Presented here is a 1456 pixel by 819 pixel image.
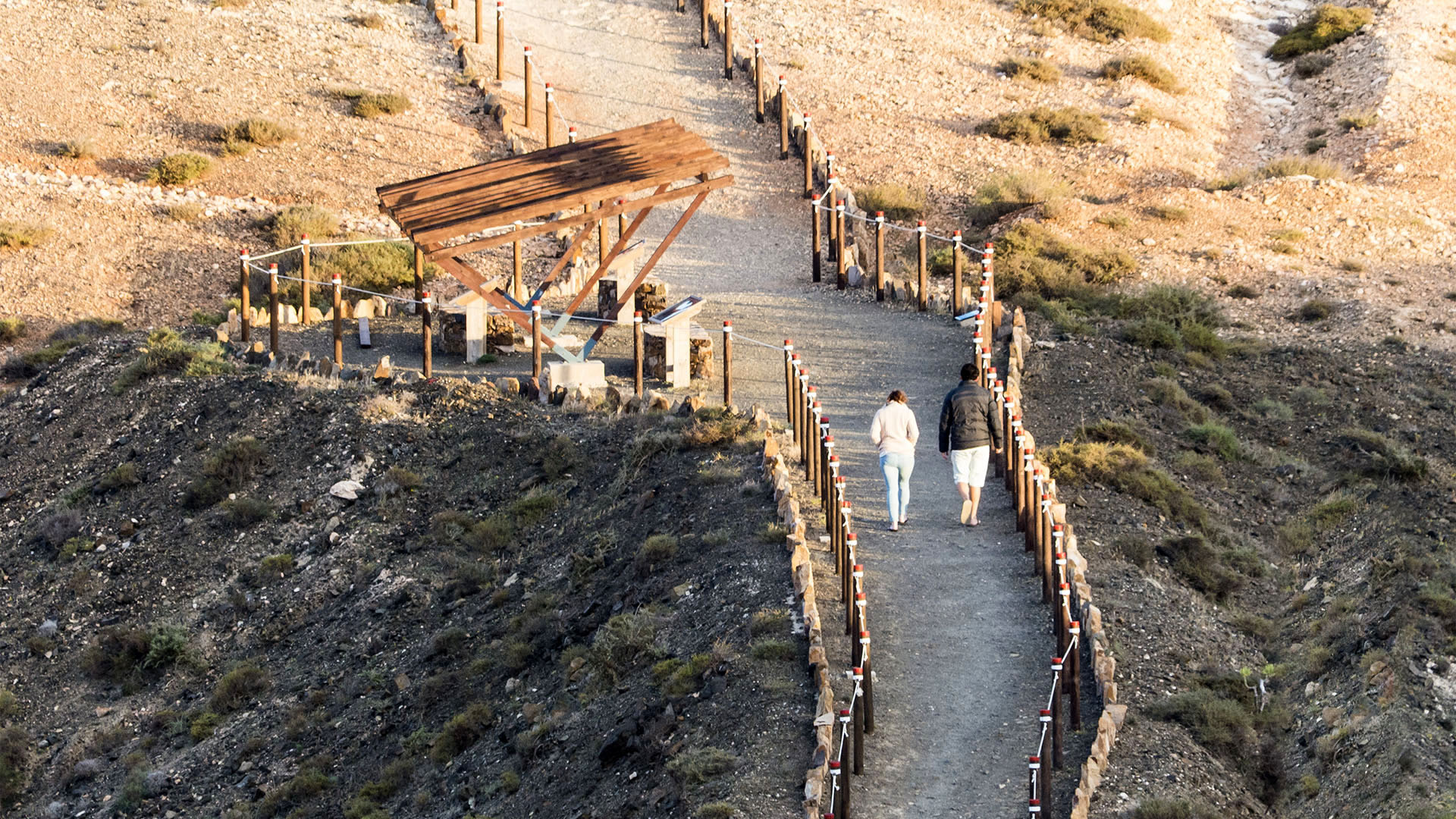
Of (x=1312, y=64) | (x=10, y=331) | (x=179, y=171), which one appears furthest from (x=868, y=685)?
(x=1312, y=64)

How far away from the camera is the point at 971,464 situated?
19.0 m

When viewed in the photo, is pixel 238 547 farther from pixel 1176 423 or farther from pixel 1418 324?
pixel 1418 324

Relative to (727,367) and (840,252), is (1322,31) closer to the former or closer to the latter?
(840,252)

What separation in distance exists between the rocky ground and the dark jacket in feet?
6.68

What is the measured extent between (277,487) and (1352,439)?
13.7 meters

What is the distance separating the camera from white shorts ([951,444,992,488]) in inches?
745

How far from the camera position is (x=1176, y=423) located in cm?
2539

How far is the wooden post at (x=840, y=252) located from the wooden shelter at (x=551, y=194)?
10.9 ft

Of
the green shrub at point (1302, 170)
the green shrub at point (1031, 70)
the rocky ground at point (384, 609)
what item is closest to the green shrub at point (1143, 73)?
the green shrub at point (1031, 70)

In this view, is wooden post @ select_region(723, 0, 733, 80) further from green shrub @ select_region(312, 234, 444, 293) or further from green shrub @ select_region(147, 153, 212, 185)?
green shrub @ select_region(147, 153, 212, 185)

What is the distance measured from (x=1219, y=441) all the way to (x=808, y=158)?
29.6ft

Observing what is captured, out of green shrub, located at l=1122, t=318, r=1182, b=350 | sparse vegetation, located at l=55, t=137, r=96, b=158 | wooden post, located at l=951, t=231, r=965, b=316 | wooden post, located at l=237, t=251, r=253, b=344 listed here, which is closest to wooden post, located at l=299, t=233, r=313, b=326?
wooden post, located at l=237, t=251, r=253, b=344

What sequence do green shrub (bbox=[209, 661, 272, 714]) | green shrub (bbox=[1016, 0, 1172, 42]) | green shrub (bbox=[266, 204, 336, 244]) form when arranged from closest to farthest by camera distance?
green shrub (bbox=[209, 661, 272, 714]) < green shrub (bbox=[266, 204, 336, 244]) < green shrub (bbox=[1016, 0, 1172, 42])

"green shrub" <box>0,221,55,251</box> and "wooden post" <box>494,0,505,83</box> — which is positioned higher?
"wooden post" <box>494,0,505,83</box>
